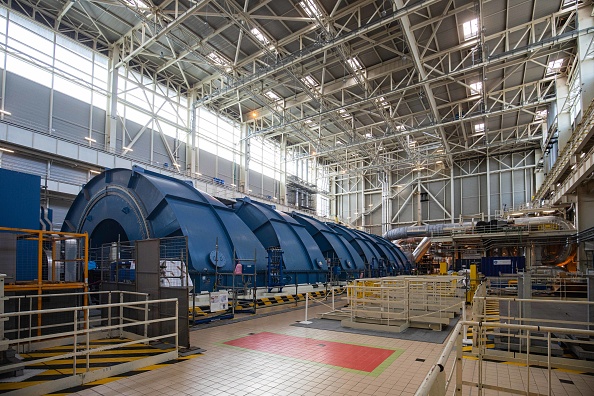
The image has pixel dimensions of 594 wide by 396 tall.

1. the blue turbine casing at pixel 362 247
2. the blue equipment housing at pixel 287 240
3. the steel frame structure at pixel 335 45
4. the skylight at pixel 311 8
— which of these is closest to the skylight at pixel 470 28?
the steel frame structure at pixel 335 45

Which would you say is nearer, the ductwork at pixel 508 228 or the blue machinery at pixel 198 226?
the blue machinery at pixel 198 226

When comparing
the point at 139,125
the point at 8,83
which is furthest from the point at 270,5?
the point at 8,83

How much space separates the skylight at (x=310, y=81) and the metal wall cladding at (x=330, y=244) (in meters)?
8.77

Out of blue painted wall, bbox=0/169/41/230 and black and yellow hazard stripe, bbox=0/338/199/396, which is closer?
black and yellow hazard stripe, bbox=0/338/199/396

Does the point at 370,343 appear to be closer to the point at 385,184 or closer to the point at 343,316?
the point at 343,316

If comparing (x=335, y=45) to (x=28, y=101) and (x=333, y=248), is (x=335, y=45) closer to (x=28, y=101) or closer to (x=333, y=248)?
(x=333, y=248)

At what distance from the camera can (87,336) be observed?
5.00 meters

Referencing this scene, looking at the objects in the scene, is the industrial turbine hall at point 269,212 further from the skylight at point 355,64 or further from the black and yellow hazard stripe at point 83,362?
the skylight at point 355,64

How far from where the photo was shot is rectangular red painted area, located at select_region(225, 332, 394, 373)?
606 cm

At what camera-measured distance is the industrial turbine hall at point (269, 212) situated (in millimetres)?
5750

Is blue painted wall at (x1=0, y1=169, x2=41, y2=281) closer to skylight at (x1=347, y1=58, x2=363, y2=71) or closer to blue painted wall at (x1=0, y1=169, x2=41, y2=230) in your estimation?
blue painted wall at (x1=0, y1=169, x2=41, y2=230)

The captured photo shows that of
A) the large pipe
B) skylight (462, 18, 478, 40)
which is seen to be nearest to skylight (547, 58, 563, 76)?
skylight (462, 18, 478, 40)

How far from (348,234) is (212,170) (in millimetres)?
11018

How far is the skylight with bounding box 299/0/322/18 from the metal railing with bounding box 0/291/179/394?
43.3ft
